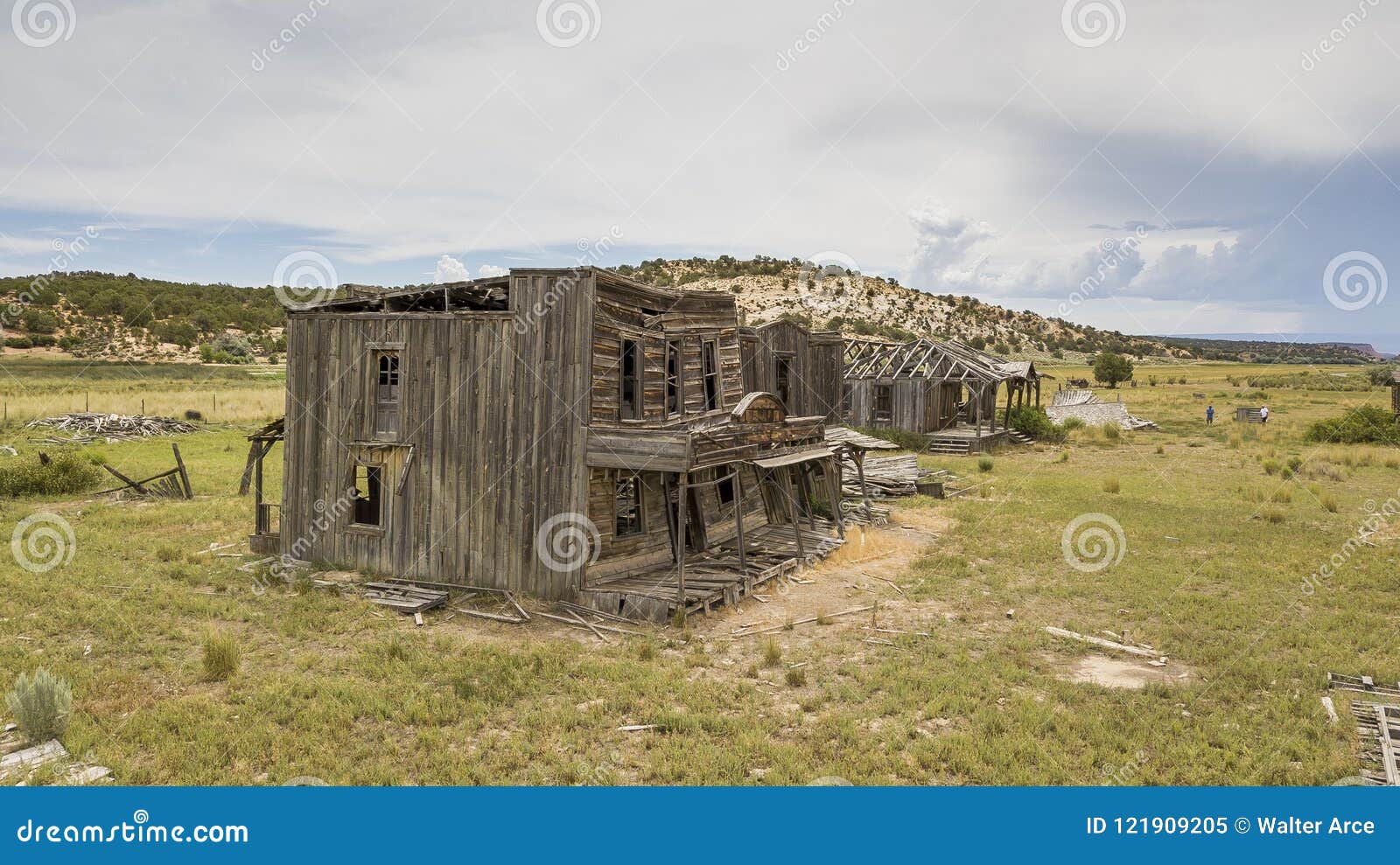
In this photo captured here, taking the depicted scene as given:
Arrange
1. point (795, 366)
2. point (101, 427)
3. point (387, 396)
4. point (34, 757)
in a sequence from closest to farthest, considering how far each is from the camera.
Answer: point (34, 757) < point (387, 396) < point (795, 366) < point (101, 427)

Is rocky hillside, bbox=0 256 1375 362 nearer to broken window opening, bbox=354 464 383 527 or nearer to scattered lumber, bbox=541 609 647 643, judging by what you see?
broken window opening, bbox=354 464 383 527

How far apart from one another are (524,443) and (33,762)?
799cm

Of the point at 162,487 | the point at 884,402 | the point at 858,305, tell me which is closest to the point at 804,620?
the point at 162,487

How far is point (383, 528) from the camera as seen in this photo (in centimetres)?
1577

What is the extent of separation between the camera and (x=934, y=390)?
39.6 metres

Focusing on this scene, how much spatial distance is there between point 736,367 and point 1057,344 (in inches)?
3912

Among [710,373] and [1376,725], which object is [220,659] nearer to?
[710,373]

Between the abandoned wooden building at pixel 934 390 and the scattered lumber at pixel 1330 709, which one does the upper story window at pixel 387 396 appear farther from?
the abandoned wooden building at pixel 934 390

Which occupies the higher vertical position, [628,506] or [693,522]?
[628,506]

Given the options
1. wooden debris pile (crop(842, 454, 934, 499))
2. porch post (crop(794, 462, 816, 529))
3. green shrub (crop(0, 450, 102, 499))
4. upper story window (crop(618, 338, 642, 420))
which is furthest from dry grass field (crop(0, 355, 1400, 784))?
wooden debris pile (crop(842, 454, 934, 499))

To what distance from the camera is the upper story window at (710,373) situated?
18.8 metres

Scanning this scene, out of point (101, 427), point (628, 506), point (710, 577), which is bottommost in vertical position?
point (710, 577)

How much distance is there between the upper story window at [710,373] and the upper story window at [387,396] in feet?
22.0

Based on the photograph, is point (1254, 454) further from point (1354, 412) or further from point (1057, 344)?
point (1057, 344)
